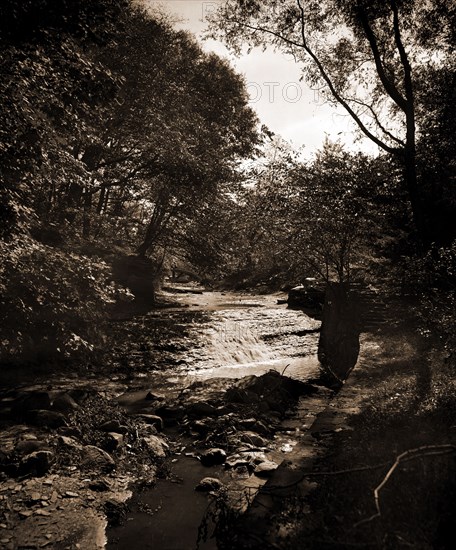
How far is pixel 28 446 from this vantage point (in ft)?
21.2

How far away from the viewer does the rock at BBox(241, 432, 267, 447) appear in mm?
7518

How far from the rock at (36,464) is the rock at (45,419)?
175 cm

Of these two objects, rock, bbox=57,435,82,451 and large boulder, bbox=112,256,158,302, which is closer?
rock, bbox=57,435,82,451

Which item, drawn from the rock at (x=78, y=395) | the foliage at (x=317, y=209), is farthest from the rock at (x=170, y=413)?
the foliage at (x=317, y=209)

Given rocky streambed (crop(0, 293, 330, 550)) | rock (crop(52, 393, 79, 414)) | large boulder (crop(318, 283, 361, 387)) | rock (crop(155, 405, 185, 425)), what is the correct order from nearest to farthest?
rocky streambed (crop(0, 293, 330, 550)), rock (crop(52, 393, 79, 414)), rock (crop(155, 405, 185, 425)), large boulder (crop(318, 283, 361, 387))

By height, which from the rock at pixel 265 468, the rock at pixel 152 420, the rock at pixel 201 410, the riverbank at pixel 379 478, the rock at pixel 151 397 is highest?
the riverbank at pixel 379 478

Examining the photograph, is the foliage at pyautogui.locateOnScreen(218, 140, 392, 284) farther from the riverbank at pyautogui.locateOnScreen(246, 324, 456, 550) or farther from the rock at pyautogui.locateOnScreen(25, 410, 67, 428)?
the rock at pyautogui.locateOnScreen(25, 410, 67, 428)

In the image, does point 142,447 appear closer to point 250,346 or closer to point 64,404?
point 64,404

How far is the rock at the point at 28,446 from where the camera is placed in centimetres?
632

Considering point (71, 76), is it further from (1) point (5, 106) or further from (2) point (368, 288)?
(2) point (368, 288)

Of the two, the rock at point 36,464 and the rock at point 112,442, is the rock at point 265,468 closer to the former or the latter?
the rock at point 112,442

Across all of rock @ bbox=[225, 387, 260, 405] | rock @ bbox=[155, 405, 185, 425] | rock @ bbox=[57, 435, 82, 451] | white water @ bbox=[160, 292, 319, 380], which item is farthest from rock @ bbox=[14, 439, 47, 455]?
white water @ bbox=[160, 292, 319, 380]

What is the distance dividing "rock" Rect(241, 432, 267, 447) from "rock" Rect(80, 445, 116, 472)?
2.58 metres

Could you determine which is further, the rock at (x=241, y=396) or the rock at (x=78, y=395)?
the rock at (x=241, y=396)
